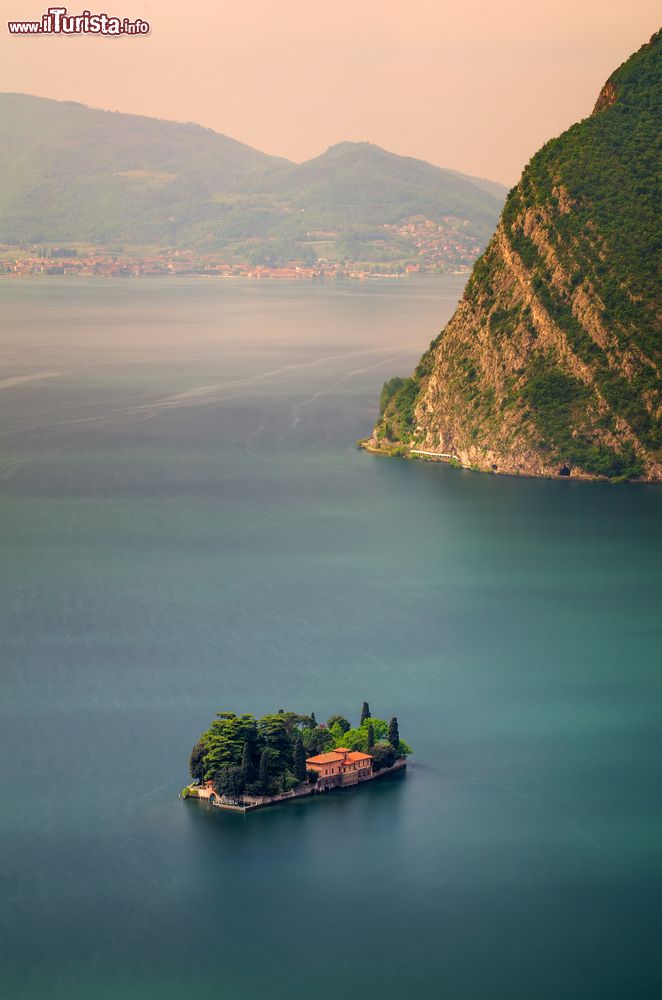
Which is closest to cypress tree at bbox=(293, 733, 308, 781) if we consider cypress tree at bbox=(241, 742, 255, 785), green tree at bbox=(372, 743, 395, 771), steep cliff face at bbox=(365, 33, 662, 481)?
cypress tree at bbox=(241, 742, 255, 785)

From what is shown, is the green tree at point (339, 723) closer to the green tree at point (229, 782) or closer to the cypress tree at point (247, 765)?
the cypress tree at point (247, 765)

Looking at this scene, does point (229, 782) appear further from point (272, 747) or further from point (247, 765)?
point (272, 747)

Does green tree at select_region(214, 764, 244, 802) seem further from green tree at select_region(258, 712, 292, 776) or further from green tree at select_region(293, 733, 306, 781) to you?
green tree at select_region(293, 733, 306, 781)

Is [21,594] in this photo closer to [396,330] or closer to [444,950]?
[444,950]

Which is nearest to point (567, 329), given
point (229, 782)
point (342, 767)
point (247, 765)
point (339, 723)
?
point (339, 723)

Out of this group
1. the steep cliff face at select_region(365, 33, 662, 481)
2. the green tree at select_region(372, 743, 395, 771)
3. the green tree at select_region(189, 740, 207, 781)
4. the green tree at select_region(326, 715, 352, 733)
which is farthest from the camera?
the steep cliff face at select_region(365, 33, 662, 481)

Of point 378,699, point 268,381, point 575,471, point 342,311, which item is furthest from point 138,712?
point 342,311
